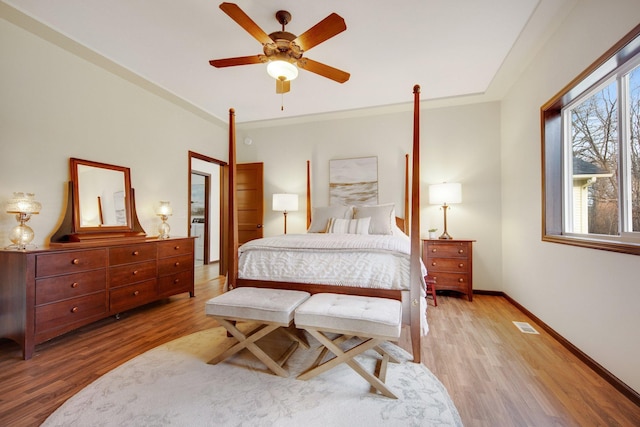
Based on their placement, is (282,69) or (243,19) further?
(282,69)

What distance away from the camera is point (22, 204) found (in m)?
2.00

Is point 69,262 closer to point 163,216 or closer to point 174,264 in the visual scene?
point 174,264

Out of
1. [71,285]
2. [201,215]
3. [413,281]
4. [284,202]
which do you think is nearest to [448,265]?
[413,281]

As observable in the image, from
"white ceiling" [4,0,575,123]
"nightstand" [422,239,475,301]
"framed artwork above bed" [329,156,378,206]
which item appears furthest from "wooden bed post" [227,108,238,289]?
"nightstand" [422,239,475,301]

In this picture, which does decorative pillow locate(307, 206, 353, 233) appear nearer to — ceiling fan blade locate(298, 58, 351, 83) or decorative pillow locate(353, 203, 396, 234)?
decorative pillow locate(353, 203, 396, 234)

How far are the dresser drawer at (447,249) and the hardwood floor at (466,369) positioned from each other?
2.35 feet

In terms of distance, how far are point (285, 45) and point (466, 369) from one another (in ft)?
8.35

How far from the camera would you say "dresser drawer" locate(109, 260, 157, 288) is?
2.44 meters

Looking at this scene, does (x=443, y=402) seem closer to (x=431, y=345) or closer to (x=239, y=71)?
(x=431, y=345)

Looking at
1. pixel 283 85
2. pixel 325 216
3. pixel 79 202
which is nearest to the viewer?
pixel 283 85

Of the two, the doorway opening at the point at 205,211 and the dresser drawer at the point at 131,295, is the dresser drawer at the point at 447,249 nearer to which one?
the dresser drawer at the point at 131,295

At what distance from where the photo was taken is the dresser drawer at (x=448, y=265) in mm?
3164

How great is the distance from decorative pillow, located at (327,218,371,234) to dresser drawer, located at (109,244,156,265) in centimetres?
199

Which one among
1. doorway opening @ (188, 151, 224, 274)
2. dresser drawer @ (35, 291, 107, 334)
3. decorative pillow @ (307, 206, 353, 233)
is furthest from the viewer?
doorway opening @ (188, 151, 224, 274)
